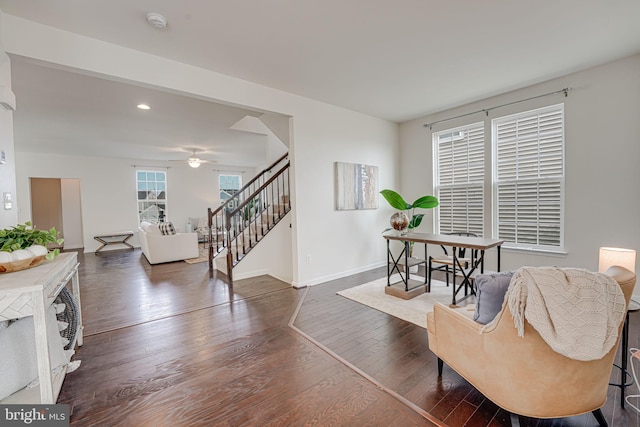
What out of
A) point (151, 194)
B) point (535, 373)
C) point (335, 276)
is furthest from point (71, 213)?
point (535, 373)

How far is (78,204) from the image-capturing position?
8812 mm

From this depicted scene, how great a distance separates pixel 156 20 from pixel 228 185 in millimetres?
8667

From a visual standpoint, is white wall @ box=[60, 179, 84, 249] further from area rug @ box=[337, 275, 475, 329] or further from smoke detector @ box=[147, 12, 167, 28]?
area rug @ box=[337, 275, 475, 329]

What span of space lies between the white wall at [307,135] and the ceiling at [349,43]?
0.44 ft

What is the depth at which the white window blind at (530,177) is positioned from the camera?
12.4 feet

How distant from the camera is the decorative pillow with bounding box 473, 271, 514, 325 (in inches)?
60.9

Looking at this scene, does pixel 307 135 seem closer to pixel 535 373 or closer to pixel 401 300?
pixel 401 300

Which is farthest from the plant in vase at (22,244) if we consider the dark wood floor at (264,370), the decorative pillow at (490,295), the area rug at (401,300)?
the area rug at (401,300)

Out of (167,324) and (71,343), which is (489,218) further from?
(71,343)

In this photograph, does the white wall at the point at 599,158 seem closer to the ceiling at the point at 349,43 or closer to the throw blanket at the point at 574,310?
the ceiling at the point at 349,43

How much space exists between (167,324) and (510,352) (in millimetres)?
3117

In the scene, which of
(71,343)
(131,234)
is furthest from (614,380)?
(131,234)

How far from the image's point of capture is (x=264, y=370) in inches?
84.4

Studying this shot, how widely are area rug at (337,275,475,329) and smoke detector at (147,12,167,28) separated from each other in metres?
3.50
